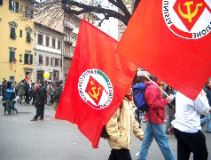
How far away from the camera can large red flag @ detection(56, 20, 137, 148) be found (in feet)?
17.3

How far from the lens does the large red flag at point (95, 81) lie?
5.26 metres

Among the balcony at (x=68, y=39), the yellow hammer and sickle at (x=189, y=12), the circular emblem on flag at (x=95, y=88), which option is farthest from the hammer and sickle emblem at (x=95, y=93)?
the balcony at (x=68, y=39)

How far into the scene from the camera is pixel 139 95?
744 centimetres

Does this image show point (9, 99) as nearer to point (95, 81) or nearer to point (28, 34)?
point (95, 81)

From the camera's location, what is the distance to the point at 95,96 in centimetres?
537

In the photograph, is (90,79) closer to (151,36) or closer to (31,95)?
(151,36)

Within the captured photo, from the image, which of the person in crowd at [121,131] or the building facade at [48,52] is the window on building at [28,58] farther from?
the person in crowd at [121,131]

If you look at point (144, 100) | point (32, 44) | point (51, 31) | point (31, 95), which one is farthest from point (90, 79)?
point (51, 31)

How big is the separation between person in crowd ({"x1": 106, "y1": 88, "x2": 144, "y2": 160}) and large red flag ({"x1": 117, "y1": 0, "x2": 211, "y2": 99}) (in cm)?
119

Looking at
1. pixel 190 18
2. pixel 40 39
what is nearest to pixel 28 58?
pixel 40 39

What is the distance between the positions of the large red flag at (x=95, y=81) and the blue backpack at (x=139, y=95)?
1997 mm

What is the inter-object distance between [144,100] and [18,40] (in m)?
48.7

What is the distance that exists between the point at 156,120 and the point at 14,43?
155 ft

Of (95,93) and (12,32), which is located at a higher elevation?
(12,32)
